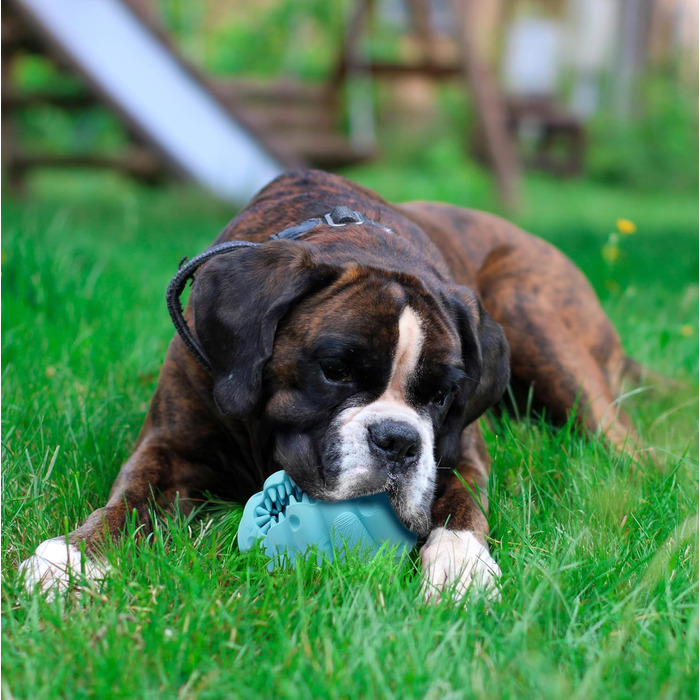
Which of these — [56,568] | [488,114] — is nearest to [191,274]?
[56,568]

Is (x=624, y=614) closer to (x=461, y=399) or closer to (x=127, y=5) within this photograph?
(x=461, y=399)

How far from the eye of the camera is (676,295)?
6.16m

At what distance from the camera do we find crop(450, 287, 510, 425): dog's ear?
2.81m

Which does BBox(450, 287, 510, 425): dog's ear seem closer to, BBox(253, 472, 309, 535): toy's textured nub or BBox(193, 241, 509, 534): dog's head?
BBox(193, 241, 509, 534): dog's head

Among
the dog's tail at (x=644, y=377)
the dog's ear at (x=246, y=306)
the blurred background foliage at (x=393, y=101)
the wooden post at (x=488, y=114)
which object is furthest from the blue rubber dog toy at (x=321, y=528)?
the blurred background foliage at (x=393, y=101)

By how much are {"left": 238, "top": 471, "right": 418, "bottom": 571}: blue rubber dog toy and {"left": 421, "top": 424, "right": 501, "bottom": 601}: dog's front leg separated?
106 millimetres

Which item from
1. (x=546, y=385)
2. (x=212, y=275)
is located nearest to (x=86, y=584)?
(x=212, y=275)

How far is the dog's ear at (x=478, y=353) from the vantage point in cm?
281

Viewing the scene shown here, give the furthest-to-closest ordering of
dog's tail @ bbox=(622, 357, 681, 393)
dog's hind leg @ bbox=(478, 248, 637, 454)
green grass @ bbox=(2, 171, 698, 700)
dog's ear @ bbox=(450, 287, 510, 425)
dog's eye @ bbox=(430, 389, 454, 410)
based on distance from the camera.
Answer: dog's tail @ bbox=(622, 357, 681, 393), dog's hind leg @ bbox=(478, 248, 637, 454), dog's ear @ bbox=(450, 287, 510, 425), dog's eye @ bbox=(430, 389, 454, 410), green grass @ bbox=(2, 171, 698, 700)

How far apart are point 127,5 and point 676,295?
561cm

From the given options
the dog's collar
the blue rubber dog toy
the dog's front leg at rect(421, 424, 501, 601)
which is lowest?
the dog's front leg at rect(421, 424, 501, 601)

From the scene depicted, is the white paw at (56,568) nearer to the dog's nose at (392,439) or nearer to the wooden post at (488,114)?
the dog's nose at (392,439)

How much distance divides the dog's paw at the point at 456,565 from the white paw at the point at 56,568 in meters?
0.84

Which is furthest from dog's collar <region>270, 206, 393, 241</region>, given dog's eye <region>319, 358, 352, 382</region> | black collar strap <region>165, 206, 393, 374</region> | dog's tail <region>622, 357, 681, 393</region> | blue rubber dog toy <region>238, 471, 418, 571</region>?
dog's tail <region>622, 357, 681, 393</region>
